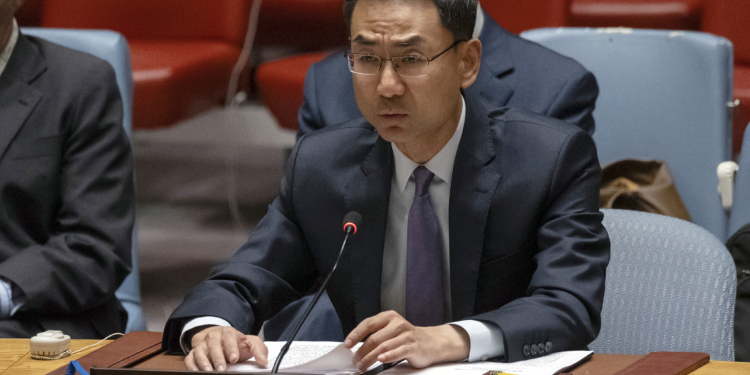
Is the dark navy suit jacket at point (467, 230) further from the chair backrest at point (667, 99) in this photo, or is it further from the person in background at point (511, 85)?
the chair backrest at point (667, 99)

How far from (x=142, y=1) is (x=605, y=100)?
1422mm

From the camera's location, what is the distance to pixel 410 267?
121 cm

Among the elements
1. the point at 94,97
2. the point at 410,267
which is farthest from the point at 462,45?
the point at 94,97

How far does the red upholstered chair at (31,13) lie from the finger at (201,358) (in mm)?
1993

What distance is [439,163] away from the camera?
121 cm

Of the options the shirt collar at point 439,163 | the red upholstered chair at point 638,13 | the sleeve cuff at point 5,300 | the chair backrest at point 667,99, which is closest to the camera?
the shirt collar at point 439,163

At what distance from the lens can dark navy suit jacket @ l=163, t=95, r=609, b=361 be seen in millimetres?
1089

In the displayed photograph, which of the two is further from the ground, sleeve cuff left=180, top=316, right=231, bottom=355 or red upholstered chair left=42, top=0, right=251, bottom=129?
red upholstered chair left=42, top=0, right=251, bottom=129

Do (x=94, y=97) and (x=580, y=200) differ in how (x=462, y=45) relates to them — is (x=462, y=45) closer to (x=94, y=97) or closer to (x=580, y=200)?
(x=580, y=200)

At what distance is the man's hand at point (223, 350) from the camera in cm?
95

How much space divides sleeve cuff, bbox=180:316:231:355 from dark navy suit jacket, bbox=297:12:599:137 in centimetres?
69

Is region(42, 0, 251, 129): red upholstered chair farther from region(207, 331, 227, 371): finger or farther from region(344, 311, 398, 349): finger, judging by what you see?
region(344, 311, 398, 349): finger

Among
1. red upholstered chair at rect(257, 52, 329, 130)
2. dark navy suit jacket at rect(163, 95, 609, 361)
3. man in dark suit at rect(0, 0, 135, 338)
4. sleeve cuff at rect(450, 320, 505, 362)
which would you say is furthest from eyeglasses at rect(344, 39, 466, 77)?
red upholstered chair at rect(257, 52, 329, 130)

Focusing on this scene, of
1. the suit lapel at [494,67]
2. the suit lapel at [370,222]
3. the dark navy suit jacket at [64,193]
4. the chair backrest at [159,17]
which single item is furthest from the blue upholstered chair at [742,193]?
the chair backrest at [159,17]
